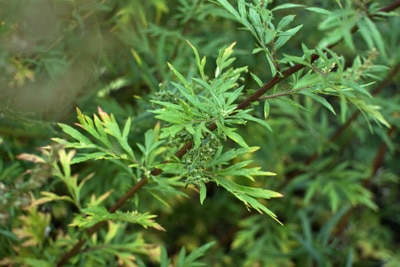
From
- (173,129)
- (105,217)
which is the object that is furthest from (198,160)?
(105,217)

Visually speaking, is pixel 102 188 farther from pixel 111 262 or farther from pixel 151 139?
pixel 151 139

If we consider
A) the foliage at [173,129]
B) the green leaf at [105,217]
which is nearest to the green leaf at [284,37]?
the foliage at [173,129]

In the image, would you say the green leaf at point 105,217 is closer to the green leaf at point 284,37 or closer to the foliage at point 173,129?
the foliage at point 173,129

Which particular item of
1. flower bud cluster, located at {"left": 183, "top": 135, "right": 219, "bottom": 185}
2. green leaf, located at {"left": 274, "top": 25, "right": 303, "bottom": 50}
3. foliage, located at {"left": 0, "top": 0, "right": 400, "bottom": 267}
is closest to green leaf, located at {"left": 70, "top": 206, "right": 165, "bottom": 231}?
foliage, located at {"left": 0, "top": 0, "right": 400, "bottom": 267}

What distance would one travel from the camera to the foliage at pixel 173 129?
0.88m

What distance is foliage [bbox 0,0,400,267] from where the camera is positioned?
876 millimetres

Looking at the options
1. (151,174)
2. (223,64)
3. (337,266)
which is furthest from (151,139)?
(337,266)

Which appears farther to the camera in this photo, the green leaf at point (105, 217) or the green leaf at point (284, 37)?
the green leaf at point (105, 217)

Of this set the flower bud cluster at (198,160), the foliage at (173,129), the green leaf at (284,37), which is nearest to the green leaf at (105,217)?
the foliage at (173,129)

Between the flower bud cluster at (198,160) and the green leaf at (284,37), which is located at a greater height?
the green leaf at (284,37)

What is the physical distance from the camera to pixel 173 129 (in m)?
0.84

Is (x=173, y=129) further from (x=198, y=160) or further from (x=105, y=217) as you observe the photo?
(x=105, y=217)

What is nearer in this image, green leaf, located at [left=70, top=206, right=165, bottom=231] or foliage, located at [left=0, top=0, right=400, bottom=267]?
foliage, located at [left=0, top=0, right=400, bottom=267]

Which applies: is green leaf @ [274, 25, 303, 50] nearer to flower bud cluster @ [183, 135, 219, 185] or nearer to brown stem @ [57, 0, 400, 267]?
brown stem @ [57, 0, 400, 267]
